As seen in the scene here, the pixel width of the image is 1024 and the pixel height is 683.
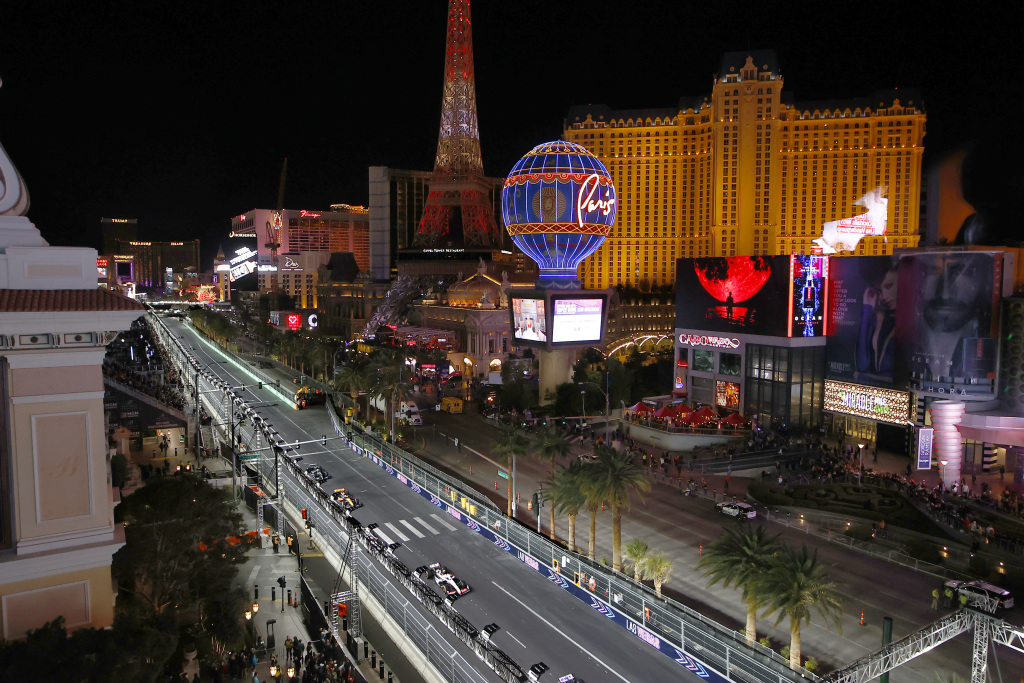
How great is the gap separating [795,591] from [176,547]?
52.4 feet

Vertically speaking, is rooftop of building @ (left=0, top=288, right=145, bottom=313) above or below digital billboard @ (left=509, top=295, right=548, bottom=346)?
above

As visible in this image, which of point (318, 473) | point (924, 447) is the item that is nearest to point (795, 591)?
point (318, 473)

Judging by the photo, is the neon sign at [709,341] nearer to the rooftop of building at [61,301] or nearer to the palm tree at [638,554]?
the palm tree at [638,554]

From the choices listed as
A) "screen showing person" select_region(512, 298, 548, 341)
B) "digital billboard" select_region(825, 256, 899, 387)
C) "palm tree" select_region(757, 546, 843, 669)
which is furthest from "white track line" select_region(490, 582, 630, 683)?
"digital billboard" select_region(825, 256, 899, 387)

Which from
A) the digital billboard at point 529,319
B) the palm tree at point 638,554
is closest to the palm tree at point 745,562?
the palm tree at point 638,554

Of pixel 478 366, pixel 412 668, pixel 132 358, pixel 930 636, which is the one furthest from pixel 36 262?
pixel 132 358

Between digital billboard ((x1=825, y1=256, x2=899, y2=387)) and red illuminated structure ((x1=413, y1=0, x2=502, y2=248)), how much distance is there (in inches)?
2826

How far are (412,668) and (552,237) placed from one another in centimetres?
4453

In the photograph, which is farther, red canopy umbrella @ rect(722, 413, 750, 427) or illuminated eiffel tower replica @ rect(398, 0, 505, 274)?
illuminated eiffel tower replica @ rect(398, 0, 505, 274)

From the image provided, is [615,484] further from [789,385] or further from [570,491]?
[789,385]

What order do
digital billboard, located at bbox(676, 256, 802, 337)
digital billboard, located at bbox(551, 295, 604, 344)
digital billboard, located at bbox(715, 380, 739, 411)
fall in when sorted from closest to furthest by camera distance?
digital billboard, located at bbox(676, 256, 802, 337)
digital billboard, located at bbox(715, 380, 739, 411)
digital billboard, located at bbox(551, 295, 604, 344)

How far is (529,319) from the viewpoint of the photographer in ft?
199

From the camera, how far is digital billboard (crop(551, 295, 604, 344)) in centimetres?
5819

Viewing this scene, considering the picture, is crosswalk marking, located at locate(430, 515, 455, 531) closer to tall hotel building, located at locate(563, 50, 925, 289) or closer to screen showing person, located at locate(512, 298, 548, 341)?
screen showing person, located at locate(512, 298, 548, 341)
